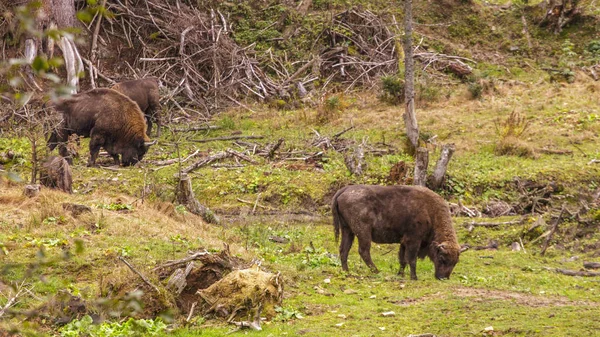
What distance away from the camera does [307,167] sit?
21797mm

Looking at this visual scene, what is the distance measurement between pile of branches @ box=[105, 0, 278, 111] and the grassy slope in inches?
101

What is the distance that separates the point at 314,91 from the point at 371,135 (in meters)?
6.35

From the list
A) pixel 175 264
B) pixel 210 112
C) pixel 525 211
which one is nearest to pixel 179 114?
pixel 210 112

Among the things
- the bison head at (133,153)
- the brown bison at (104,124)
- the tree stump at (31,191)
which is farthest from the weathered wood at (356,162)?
the tree stump at (31,191)

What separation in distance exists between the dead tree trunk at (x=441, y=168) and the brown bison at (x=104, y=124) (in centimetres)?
819

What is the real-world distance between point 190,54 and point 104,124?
1071 centimetres

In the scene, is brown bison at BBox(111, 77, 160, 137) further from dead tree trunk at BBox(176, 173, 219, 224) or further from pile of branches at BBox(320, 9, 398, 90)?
dead tree trunk at BBox(176, 173, 219, 224)

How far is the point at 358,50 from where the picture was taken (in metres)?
34.1

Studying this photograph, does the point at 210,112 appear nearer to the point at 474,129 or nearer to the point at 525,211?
the point at 474,129

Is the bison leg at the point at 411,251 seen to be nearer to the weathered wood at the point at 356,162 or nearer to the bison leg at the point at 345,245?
the bison leg at the point at 345,245

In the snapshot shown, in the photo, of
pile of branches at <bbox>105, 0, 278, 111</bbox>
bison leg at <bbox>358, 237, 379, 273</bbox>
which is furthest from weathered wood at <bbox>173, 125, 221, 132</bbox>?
bison leg at <bbox>358, 237, 379, 273</bbox>

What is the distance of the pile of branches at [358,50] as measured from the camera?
106ft

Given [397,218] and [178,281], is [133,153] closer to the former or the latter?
[397,218]

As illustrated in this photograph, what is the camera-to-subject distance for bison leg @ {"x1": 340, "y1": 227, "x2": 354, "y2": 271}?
13547mm
